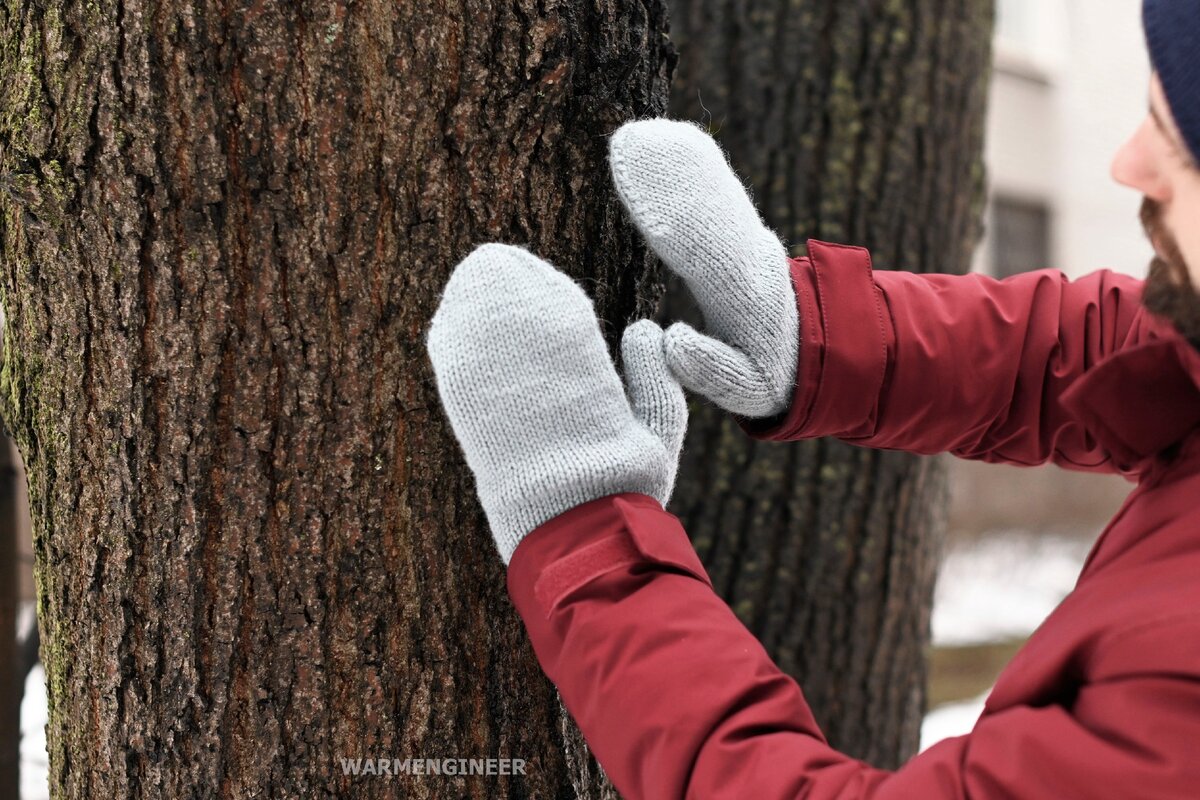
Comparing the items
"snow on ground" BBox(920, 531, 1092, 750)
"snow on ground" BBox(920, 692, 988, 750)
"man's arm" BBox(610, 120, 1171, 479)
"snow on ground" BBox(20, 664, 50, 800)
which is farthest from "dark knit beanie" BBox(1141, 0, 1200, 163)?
"snow on ground" BBox(920, 531, 1092, 750)

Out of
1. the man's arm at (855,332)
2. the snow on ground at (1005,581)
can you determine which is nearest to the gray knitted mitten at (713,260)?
the man's arm at (855,332)

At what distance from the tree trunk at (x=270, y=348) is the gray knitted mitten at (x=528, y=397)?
0.15 metres

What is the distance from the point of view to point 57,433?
1345 mm

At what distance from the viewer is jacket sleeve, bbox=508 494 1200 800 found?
2.92 feet

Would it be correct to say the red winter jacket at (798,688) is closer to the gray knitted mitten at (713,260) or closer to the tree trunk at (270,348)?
the gray knitted mitten at (713,260)

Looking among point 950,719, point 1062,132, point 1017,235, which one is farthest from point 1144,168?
point 1062,132

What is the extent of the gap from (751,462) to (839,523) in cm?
25

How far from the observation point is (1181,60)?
970 millimetres

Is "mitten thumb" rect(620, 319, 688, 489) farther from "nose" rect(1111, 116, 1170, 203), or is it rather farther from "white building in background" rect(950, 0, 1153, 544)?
"white building in background" rect(950, 0, 1153, 544)

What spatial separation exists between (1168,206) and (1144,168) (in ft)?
0.14

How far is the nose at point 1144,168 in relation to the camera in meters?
1.03

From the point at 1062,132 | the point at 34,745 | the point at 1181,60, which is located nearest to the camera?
the point at 1181,60

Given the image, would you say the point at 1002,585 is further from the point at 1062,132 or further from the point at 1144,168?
the point at 1144,168

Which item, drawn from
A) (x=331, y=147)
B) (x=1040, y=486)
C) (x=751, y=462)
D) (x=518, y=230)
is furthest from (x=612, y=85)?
(x=1040, y=486)
